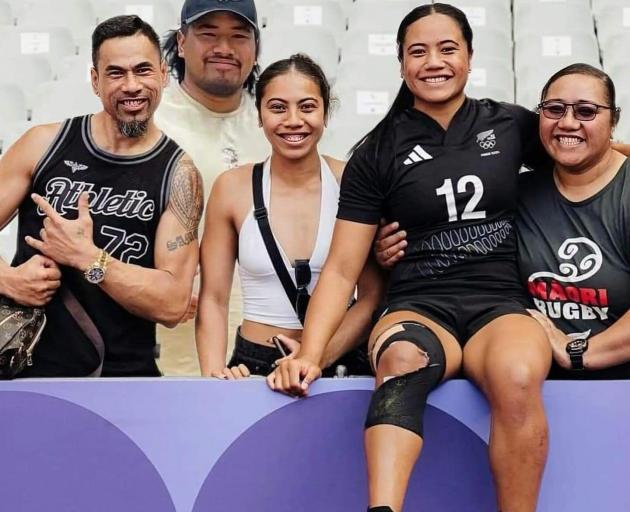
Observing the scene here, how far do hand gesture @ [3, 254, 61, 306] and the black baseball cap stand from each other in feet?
2.98

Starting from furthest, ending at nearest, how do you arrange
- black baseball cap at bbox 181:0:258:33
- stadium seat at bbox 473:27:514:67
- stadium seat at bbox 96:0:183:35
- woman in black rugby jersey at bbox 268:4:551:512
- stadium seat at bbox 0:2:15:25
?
stadium seat at bbox 0:2:15:25 < stadium seat at bbox 96:0:183:35 < stadium seat at bbox 473:27:514:67 < black baseball cap at bbox 181:0:258:33 < woman in black rugby jersey at bbox 268:4:551:512

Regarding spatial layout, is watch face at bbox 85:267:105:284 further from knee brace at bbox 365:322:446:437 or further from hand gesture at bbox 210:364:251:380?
knee brace at bbox 365:322:446:437

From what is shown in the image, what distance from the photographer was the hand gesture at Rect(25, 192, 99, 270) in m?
2.12

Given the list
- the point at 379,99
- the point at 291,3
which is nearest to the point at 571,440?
the point at 379,99

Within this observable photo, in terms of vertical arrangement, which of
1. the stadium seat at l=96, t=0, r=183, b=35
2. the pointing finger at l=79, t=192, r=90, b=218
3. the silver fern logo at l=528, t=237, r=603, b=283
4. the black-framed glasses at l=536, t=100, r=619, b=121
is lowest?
the silver fern logo at l=528, t=237, r=603, b=283

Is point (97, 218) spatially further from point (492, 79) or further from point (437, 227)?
point (492, 79)

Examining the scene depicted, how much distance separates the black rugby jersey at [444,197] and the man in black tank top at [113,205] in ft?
1.41

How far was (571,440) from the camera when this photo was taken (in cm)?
198

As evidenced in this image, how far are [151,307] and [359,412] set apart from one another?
0.55m

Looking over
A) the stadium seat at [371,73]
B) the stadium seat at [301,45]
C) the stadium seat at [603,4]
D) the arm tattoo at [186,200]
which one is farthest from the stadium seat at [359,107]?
the arm tattoo at [186,200]

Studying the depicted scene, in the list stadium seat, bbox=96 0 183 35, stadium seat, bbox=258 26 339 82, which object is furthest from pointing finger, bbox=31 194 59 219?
stadium seat, bbox=96 0 183 35

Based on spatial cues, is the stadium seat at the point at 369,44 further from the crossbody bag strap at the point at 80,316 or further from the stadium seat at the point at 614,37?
the crossbody bag strap at the point at 80,316

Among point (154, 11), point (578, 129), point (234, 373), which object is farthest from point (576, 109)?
point (154, 11)

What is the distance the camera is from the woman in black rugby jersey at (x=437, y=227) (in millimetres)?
1928
